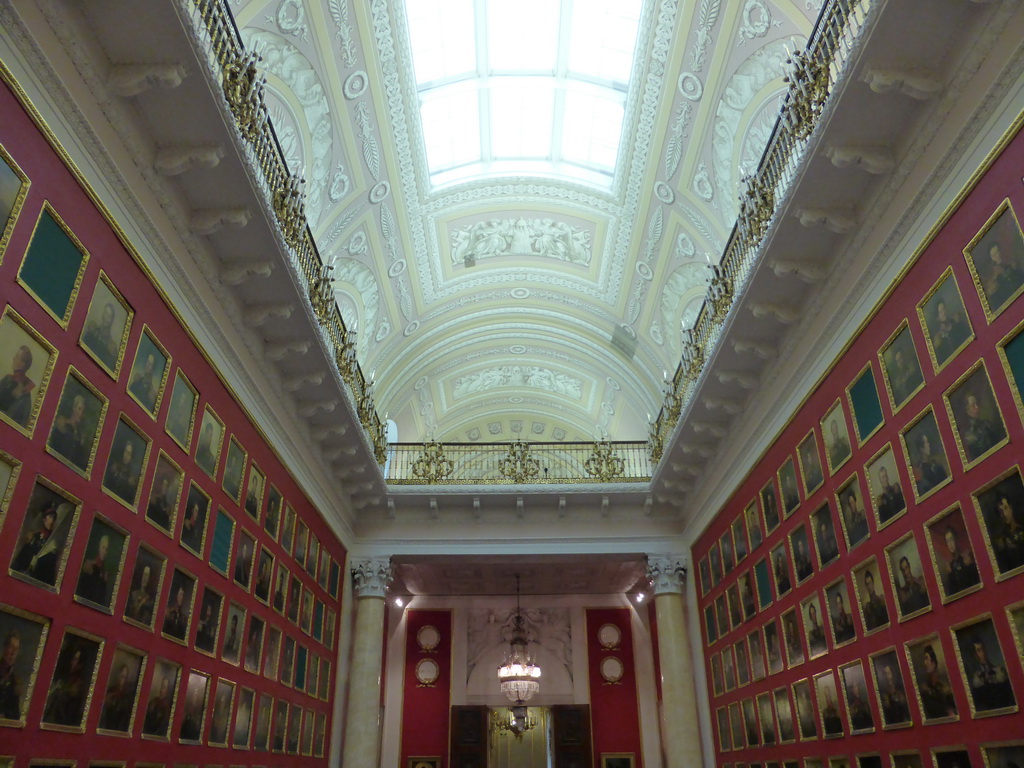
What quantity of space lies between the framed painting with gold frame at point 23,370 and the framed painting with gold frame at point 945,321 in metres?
7.31

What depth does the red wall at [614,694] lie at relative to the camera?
19297mm

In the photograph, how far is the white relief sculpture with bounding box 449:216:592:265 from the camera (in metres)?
16.2

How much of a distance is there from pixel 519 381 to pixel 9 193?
1636 centimetres

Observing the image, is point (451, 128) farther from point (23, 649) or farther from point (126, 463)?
point (23, 649)

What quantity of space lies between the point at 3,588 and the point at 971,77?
8364mm

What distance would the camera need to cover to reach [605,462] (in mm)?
16234

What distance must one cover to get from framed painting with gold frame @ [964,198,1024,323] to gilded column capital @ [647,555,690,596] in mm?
10369

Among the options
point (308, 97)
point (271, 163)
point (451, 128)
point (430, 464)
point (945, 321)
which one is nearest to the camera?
point (945, 321)

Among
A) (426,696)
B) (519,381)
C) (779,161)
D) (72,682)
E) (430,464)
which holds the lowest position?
(72,682)

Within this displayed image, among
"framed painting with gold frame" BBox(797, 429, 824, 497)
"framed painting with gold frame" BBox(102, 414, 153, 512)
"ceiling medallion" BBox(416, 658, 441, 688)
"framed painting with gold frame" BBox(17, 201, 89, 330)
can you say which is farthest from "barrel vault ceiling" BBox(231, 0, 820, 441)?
"ceiling medallion" BBox(416, 658, 441, 688)

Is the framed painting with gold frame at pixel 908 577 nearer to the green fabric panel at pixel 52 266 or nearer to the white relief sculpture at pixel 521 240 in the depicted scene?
the green fabric panel at pixel 52 266

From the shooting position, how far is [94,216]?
6359mm

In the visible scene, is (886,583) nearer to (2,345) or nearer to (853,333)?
(853,333)

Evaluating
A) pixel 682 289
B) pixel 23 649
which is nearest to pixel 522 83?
pixel 682 289
